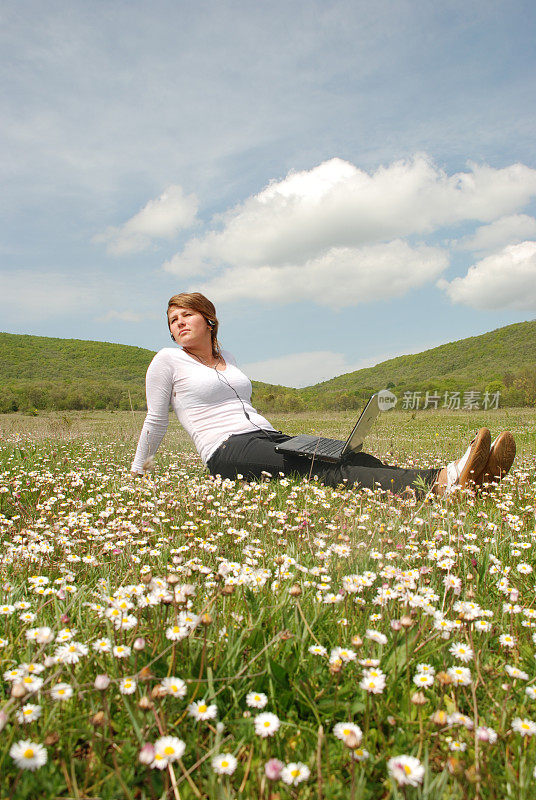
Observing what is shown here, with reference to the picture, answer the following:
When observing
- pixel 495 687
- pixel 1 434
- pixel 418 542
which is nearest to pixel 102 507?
pixel 418 542

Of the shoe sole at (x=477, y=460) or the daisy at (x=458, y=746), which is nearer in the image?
the daisy at (x=458, y=746)

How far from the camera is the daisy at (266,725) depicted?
1.19 metres

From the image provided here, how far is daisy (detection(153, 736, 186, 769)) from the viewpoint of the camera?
3.53ft

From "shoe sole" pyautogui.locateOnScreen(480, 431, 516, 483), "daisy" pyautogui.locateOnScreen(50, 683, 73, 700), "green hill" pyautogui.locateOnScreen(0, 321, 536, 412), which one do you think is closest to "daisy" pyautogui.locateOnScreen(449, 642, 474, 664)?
"daisy" pyautogui.locateOnScreen(50, 683, 73, 700)

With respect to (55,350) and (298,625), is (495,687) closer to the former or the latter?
(298,625)

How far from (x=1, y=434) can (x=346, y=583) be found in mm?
11534

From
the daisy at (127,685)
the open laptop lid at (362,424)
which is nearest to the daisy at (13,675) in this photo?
the daisy at (127,685)

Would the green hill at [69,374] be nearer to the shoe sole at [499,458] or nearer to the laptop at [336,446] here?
the laptop at [336,446]

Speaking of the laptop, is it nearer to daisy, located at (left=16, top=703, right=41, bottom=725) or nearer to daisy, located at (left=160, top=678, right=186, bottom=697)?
daisy, located at (left=160, top=678, right=186, bottom=697)

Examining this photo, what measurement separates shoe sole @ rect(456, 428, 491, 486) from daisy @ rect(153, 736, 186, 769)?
144 inches

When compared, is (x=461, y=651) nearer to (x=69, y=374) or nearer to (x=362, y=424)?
(x=362, y=424)

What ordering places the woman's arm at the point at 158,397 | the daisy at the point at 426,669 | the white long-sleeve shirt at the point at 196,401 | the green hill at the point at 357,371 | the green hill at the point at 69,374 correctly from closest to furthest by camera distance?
1. the daisy at the point at 426,669
2. the woman's arm at the point at 158,397
3. the white long-sleeve shirt at the point at 196,401
4. the green hill at the point at 69,374
5. the green hill at the point at 357,371

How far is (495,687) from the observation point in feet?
5.19

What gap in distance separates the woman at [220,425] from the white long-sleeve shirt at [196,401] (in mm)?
12
